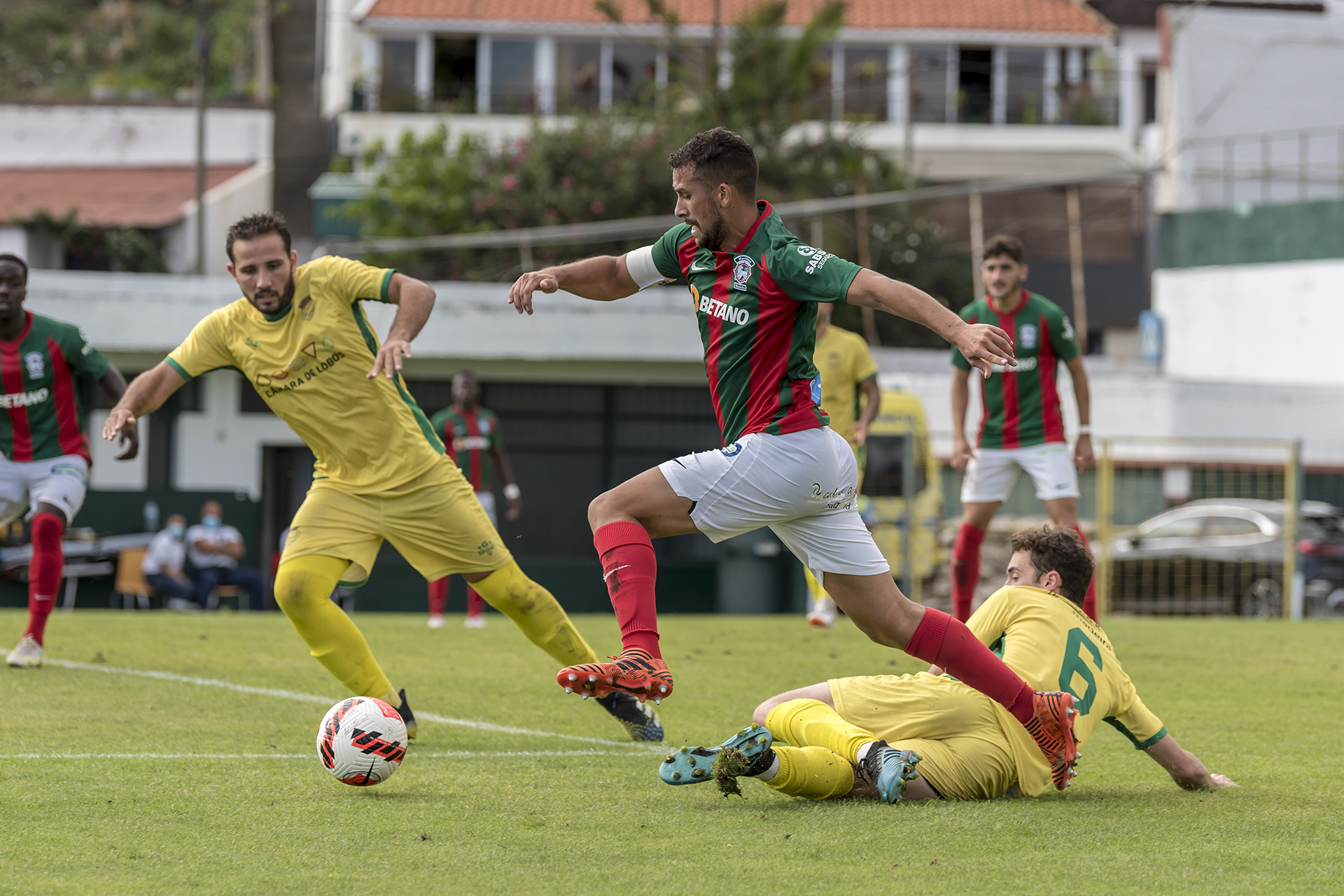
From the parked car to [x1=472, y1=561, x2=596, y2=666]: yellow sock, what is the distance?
1227cm

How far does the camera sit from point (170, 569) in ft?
63.6

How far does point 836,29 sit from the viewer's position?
111 feet

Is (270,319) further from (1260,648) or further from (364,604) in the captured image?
(364,604)

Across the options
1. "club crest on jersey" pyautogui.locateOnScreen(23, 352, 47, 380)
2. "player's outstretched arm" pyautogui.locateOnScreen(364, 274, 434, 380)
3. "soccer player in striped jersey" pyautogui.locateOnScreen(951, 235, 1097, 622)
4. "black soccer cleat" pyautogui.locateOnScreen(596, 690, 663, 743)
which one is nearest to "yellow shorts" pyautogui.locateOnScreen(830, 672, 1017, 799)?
"black soccer cleat" pyautogui.locateOnScreen(596, 690, 663, 743)

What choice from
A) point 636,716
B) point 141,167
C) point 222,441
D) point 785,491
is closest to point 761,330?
point 785,491

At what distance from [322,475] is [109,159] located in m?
36.9

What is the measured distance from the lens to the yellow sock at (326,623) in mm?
6453

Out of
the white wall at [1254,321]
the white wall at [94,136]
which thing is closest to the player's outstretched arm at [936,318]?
the white wall at [1254,321]

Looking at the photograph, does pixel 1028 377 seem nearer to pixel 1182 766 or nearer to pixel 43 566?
pixel 1182 766

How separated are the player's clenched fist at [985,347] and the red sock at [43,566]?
252 inches

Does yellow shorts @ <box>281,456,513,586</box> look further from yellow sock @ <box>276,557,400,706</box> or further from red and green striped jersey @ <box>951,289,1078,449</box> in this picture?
red and green striped jersey @ <box>951,289,1078,449</box>

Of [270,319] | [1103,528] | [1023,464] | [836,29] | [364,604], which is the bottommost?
[364,604]

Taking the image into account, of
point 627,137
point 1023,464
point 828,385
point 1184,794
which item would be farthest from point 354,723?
point 627,137

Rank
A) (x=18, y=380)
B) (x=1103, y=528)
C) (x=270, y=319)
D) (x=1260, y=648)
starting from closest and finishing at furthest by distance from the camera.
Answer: (x=270, y=319), (x=18, y=380), (x=1260, y=648), (x=1103, y=528)
